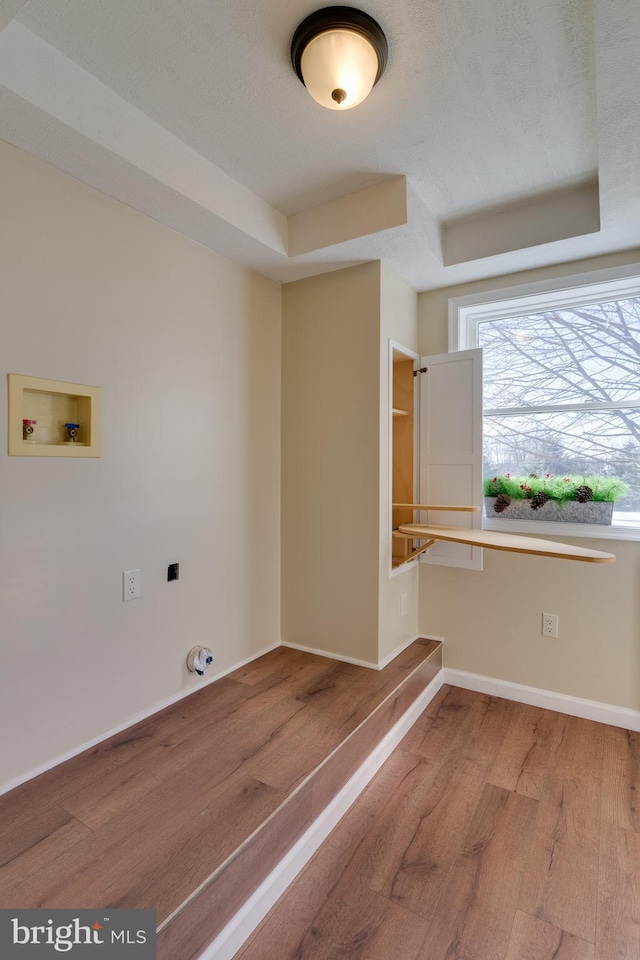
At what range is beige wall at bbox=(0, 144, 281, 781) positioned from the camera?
5.25 ft

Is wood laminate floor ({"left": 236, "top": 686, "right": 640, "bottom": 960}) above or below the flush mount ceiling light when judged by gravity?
below

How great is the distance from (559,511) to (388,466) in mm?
955

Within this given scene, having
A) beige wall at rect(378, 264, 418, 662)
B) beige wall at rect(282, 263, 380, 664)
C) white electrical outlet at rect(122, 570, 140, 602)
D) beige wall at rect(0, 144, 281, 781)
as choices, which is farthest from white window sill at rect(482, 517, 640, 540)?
white electrical outlet at rect(122, 570, 140, 602)

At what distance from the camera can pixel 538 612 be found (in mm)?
2627

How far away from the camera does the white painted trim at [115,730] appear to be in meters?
1.60

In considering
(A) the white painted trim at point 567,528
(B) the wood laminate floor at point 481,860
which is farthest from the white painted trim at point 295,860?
(A) the white painted trim at point 567,528

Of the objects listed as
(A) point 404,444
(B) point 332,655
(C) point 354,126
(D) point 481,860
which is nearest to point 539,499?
(A) point 404,444

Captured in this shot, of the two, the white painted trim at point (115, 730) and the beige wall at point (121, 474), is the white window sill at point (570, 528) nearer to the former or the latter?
the beige wall at point (121, 474)

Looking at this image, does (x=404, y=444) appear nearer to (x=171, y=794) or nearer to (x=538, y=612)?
(x=538, y=612)

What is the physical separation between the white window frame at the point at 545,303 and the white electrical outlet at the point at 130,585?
1893mm

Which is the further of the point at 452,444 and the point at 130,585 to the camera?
the point at 452,444

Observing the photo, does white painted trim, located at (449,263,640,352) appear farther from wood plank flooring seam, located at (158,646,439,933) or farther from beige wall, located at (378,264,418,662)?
wood plank flooring seam, located at (158,646,439,933)

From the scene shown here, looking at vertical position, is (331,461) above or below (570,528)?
above

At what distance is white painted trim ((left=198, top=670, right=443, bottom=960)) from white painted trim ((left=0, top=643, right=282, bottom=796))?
2.64 ft
